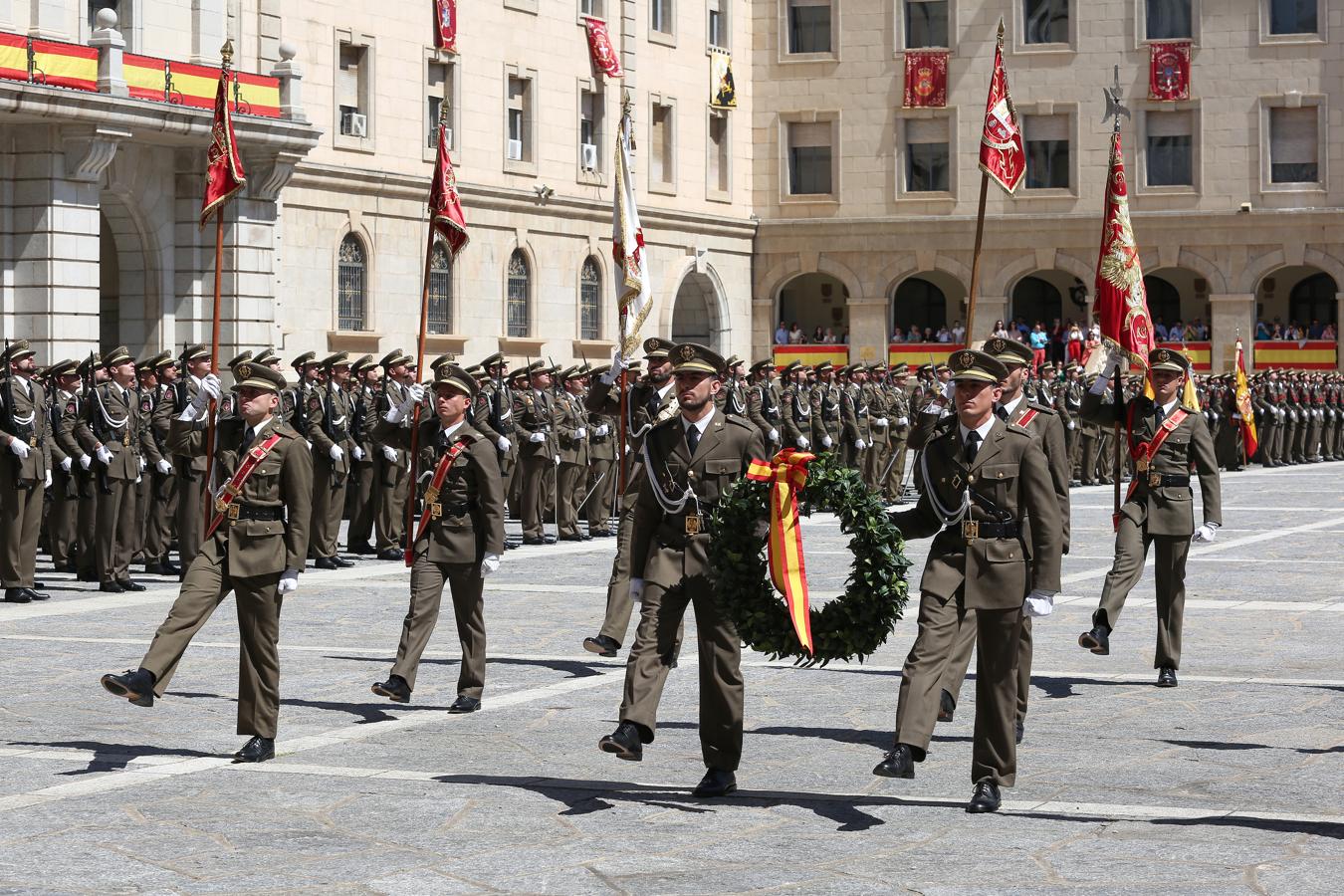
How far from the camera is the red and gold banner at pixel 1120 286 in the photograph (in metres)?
13.6

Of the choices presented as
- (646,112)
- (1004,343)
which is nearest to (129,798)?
(1004,343)

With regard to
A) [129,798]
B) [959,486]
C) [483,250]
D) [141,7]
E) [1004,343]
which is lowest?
[129,798]

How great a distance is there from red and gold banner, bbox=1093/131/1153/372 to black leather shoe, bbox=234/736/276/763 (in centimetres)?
578

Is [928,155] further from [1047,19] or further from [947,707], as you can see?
[947,707]

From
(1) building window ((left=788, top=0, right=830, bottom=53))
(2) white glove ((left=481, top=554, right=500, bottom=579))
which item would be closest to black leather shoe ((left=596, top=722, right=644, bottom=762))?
(2) white glove ((left=481, top=554, right=500, bottom=579))

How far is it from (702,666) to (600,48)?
35.9 meters

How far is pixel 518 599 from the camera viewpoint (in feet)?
56.5

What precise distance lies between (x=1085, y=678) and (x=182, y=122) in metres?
20.9

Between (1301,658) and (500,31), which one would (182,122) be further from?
(1301,658)

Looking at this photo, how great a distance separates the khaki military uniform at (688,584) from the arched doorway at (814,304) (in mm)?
44897

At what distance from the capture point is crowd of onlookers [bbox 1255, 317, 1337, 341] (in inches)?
2017

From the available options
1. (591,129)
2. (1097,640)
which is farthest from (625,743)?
(591,129)

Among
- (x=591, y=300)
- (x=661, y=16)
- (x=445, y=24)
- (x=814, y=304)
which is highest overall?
(x=661, y=16)

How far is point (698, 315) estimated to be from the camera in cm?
5138
